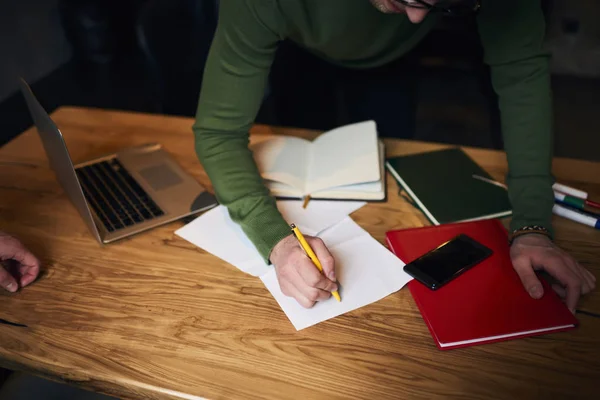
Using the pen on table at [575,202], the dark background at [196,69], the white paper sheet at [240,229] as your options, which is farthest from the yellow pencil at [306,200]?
the dark background at [196,69]

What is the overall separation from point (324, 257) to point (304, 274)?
5 cm

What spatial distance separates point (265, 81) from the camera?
1.04 meters

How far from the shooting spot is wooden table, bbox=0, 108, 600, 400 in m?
0.71

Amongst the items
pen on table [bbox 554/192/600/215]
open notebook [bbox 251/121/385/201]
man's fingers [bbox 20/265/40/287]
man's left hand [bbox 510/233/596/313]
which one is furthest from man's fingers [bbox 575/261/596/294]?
man's fingers [bbox 20/265/40/287]

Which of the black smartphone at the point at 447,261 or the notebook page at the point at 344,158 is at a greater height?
the notebook page at the point at 344,158

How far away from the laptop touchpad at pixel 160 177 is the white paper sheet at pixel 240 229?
146 mm

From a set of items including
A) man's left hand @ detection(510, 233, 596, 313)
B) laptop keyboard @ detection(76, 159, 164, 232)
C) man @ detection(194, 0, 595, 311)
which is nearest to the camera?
man's left hand @ detection(510, 233, 596, 313)

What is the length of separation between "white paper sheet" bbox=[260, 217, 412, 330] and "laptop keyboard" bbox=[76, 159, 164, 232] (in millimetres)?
333

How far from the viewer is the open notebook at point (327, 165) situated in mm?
1074

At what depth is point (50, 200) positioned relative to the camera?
44.1 inches

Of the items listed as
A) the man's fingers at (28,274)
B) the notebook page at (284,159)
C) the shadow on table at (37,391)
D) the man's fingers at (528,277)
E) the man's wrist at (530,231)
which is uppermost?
the notebook page at (284,159)

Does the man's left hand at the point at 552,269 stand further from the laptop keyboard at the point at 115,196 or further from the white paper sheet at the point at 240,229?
the laptop keyboard at the point at 115,196

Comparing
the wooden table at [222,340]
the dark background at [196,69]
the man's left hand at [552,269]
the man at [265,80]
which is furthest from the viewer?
the dark background at [196,69]

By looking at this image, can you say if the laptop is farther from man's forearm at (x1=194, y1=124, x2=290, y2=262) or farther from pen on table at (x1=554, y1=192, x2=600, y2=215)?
pen on table at (x1=554, y1=192, x2=600, y2=215)
